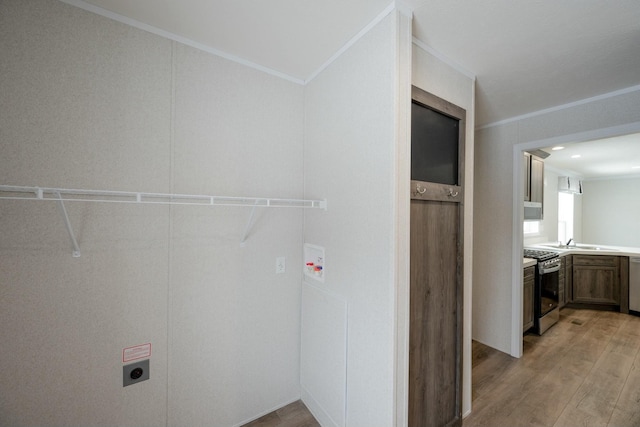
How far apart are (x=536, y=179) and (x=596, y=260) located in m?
2.26

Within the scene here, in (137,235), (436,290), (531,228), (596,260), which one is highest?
(137,235)

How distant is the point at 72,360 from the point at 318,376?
1439 millimetres

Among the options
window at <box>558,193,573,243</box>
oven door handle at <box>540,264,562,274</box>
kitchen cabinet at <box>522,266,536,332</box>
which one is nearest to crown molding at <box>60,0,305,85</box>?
kitchen cabinet at <box>522,266,536,332</box>

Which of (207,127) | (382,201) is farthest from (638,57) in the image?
(207,127)

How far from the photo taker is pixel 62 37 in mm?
1271

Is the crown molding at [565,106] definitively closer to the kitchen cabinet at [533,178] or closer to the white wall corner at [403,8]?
the kitchen cabinet at [533,178]

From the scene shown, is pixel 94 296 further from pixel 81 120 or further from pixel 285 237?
pixel 285 237

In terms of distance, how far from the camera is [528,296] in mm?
3041

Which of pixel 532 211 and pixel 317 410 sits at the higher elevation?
pixel 532 211

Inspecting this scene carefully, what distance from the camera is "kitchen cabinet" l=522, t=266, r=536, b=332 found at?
297 centimetres

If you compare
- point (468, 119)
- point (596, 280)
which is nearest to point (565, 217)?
point (596, 280)

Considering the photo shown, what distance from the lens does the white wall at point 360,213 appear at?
1.32 metres

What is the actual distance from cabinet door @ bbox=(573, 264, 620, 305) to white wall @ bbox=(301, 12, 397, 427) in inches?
195

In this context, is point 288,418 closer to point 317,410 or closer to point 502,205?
point 317,410
